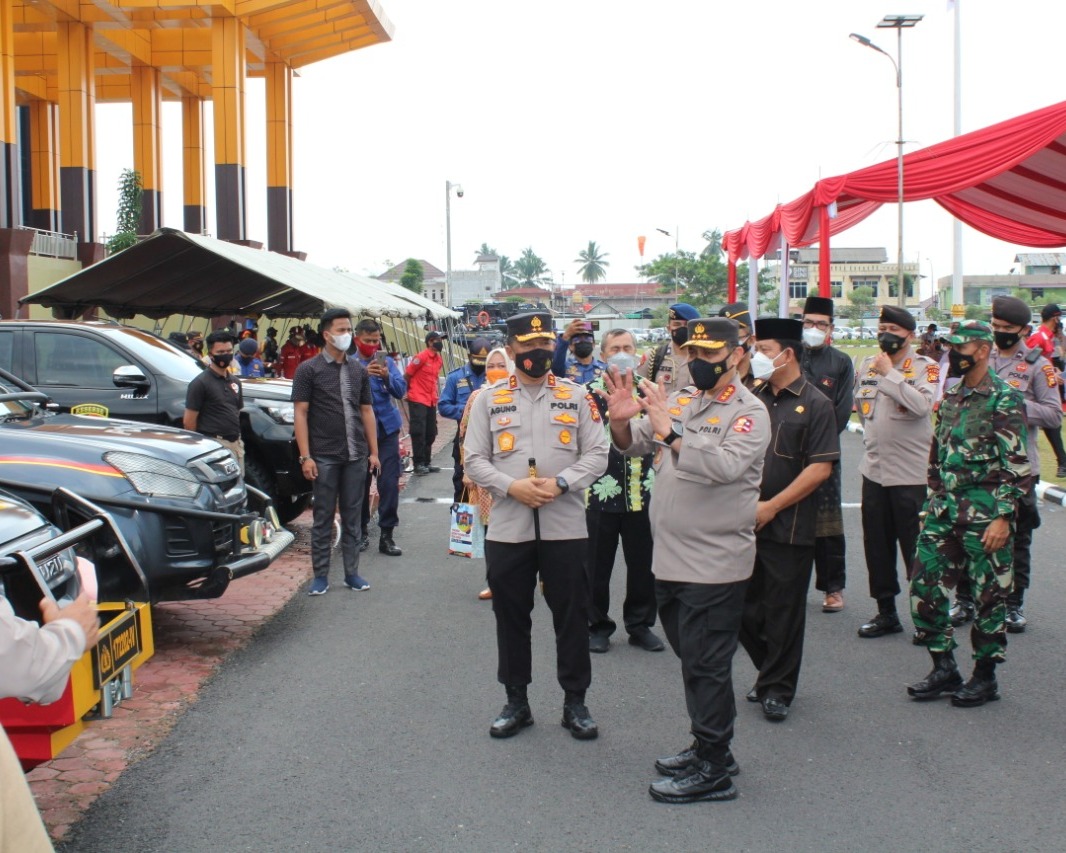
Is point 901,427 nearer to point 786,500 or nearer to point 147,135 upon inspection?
point 786,500

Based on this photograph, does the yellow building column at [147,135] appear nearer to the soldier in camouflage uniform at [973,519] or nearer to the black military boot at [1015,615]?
the black military boot at [1015,615]

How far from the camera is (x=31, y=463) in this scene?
225 inches

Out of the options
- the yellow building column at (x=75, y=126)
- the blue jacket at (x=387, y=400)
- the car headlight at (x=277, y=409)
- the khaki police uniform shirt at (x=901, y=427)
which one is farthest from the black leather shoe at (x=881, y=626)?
the yellow building column at (x=75, y=126)

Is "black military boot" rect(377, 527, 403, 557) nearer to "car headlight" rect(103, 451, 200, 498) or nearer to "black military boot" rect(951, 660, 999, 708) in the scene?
"car headlight" rect(103, 451, 200, 498)

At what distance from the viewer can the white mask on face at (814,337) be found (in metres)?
7.39

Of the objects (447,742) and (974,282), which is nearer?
(447,742)

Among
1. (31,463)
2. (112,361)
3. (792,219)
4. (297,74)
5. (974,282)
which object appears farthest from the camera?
(974,282)

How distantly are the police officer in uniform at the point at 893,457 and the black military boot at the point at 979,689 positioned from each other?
3.49 ft

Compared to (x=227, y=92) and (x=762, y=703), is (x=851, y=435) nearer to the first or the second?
(x=762, y=703)

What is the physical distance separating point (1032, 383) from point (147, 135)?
101 feet

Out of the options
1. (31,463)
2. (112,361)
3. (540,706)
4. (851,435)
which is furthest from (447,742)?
(851,435)

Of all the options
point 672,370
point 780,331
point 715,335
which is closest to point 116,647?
point 715,335

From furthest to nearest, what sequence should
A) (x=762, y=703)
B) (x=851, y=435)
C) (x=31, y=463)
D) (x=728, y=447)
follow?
1. (x=851, y=435)
2. (x=31, y=463)
3. (x=762, y=703)
4. (x=728, y=447)

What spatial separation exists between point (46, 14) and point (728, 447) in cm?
2838
